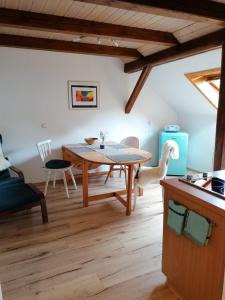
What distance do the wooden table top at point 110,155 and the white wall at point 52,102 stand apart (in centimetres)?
70

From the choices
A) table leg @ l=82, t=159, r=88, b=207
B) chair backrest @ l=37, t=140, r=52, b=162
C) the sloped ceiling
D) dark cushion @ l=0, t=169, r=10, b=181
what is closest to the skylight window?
the sloped ceiling

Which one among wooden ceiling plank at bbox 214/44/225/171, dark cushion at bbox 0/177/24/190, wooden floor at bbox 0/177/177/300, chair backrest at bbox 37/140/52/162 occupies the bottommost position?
wooden floor at bbox 0/177/177/300

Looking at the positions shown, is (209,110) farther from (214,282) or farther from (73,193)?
(214,282)

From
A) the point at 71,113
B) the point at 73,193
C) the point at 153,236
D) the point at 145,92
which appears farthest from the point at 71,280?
the point at 145,92

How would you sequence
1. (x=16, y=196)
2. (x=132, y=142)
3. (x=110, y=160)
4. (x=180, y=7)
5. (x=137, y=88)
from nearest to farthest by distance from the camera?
(x=180, y=7), (x=16, y=196), (x=110, y=160), (x=132, y=142), (x=137, y=88)

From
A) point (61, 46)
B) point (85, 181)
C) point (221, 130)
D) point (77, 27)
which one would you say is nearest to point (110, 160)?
point (85, 181)

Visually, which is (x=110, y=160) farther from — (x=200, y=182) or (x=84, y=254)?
(x=200, y=182)

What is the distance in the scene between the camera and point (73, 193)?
366 centimetres

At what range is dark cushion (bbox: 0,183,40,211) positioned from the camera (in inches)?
98.9

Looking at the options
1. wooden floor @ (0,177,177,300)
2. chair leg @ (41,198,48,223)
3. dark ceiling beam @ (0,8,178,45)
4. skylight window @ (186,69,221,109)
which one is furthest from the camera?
skylight window @ (186,69,221,109)

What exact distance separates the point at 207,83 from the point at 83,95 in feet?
7.21

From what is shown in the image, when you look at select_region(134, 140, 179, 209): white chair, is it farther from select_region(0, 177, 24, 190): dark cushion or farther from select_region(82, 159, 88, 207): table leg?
select_region(0, 177, 24, 190): dark cushion

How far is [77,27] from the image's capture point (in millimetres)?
2553

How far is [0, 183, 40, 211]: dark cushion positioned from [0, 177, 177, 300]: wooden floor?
12.5 inches
